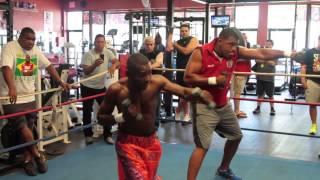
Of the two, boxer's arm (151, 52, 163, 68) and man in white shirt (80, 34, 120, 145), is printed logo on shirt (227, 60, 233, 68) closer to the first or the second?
man in white shirt (80, 34, 120, 145)

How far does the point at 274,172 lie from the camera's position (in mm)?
4027

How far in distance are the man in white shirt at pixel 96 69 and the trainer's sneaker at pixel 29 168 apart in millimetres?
1170

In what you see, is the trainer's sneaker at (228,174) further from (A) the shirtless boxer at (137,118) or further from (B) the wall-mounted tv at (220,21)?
(B) the wall-mounted tv at (220,21)

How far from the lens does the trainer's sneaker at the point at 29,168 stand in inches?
154

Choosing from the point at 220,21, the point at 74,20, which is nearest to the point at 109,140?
the point at 220,21

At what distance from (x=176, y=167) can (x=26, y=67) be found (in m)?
1.82

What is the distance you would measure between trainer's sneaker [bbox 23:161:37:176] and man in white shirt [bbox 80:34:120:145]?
1170 mm

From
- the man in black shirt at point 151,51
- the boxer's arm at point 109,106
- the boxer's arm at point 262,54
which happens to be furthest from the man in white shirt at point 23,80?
the boxer's arm at point 262,54

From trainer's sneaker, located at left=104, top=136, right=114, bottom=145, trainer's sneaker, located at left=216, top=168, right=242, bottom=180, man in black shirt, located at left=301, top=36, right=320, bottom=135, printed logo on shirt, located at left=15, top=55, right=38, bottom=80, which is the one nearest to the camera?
trainer's sneaker, located at left=216, top=168, right=242, bottom=180

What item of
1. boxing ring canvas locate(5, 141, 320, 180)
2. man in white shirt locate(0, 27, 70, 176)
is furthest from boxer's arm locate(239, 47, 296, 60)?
man in white shirt locate(0, 27, 70, 176)

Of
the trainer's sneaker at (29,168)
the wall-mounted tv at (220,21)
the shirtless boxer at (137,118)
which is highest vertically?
the wall-mounted tv at (220,21)

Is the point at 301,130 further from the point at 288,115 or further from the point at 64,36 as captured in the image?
the point at 64,36

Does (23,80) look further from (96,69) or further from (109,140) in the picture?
(109,140)

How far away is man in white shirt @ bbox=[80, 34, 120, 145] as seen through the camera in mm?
4984
